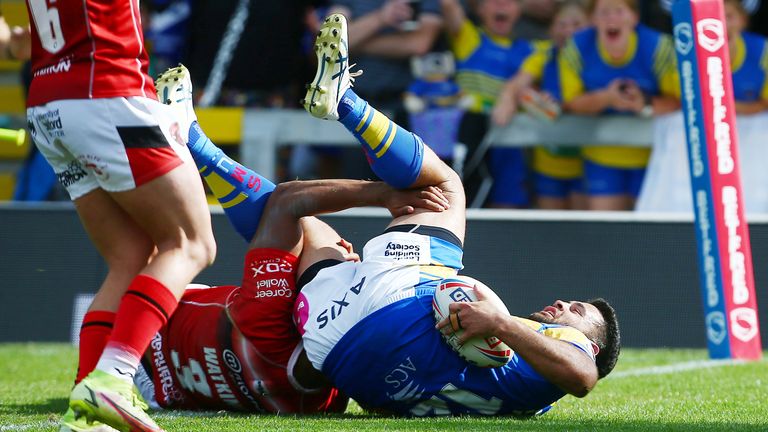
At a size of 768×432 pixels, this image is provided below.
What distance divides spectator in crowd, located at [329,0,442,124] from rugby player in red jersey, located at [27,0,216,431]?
5.01 metres

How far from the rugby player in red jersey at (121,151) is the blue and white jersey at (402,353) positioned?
2.26 ft

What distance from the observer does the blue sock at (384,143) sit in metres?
4.57

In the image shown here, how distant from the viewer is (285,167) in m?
9.45

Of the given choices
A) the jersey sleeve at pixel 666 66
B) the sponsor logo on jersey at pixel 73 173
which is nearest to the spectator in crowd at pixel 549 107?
the jersey sleeve at pixel 666 66

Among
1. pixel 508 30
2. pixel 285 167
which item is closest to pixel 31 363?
Result: pixel 285 167

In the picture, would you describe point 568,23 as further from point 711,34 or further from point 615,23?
point 711,34

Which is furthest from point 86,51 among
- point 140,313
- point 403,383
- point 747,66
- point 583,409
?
point 747,66

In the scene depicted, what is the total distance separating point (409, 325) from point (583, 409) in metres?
0.90

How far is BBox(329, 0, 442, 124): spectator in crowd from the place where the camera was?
866cm

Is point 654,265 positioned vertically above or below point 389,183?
below

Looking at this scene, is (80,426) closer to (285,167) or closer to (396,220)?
(396,220)

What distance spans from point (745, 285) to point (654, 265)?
97 centimetres

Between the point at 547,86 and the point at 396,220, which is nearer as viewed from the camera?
the point at 396,220

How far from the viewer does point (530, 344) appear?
12.9 ft
